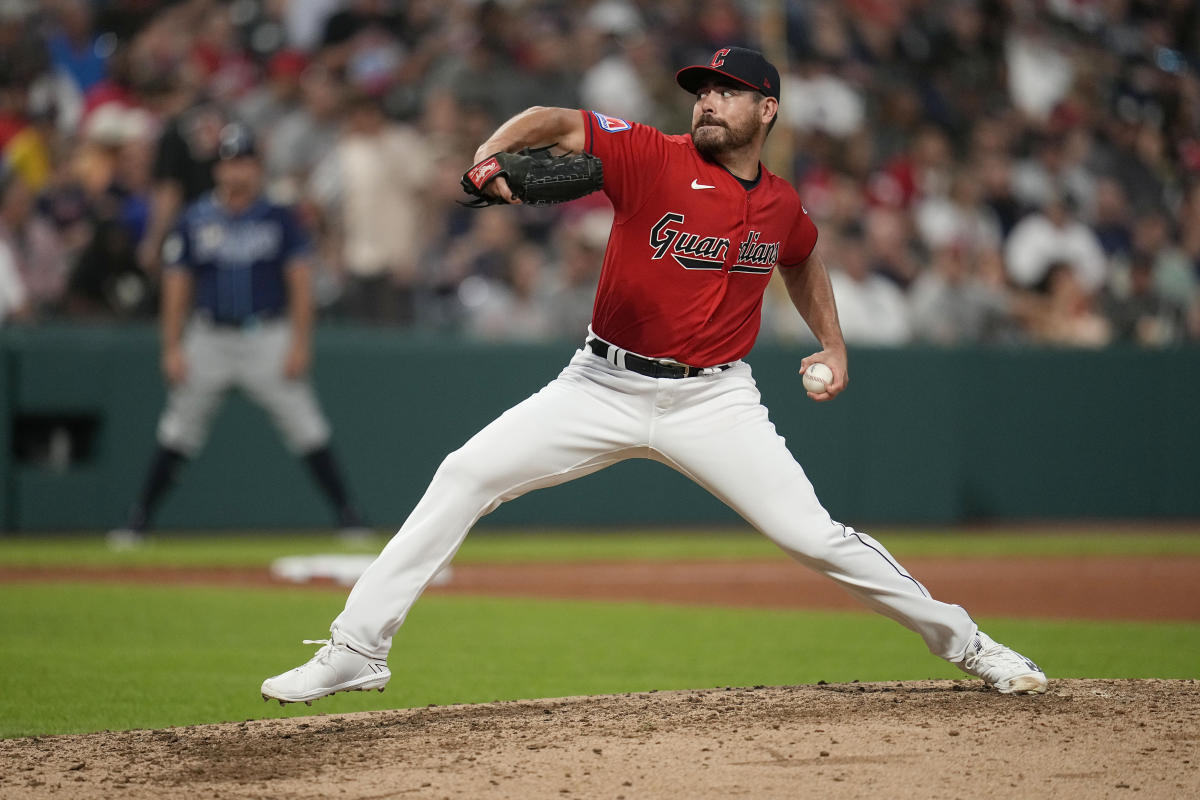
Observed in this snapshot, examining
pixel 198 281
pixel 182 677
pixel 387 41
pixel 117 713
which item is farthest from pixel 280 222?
pixel 117 713

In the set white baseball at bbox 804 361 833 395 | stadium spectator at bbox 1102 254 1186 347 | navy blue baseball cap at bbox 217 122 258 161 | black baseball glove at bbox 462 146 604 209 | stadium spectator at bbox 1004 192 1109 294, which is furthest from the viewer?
stadium spectator at bbox 1004 192 1109 294

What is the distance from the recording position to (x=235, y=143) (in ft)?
33.2

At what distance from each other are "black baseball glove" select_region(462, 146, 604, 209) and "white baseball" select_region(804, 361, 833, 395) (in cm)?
102

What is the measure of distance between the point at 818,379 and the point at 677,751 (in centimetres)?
134

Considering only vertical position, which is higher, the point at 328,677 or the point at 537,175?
the point at 537,175

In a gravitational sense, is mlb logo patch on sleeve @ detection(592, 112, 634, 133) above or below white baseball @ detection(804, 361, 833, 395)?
above

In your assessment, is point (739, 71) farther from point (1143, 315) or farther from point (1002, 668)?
point (1143, 315)

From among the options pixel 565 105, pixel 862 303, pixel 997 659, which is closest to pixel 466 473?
pixel 997 659

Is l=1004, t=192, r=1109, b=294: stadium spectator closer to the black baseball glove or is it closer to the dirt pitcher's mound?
the dirt pitcher's mound

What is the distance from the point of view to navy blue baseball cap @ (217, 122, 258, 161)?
1010cm

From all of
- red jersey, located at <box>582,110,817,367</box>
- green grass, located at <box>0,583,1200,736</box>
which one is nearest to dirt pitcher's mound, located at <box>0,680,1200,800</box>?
green grass, located at <box>0,583,1200,736</box>

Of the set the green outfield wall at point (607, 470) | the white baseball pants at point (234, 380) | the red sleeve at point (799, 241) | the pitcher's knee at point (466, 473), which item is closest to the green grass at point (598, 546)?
the green outfield wall at point (607, 470)

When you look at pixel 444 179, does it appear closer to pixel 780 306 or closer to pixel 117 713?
pixel 780 306

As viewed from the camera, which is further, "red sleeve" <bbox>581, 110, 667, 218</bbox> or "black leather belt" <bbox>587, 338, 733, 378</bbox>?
"black leather belt" <bbox>587, 338, 733, 378</bbox>
